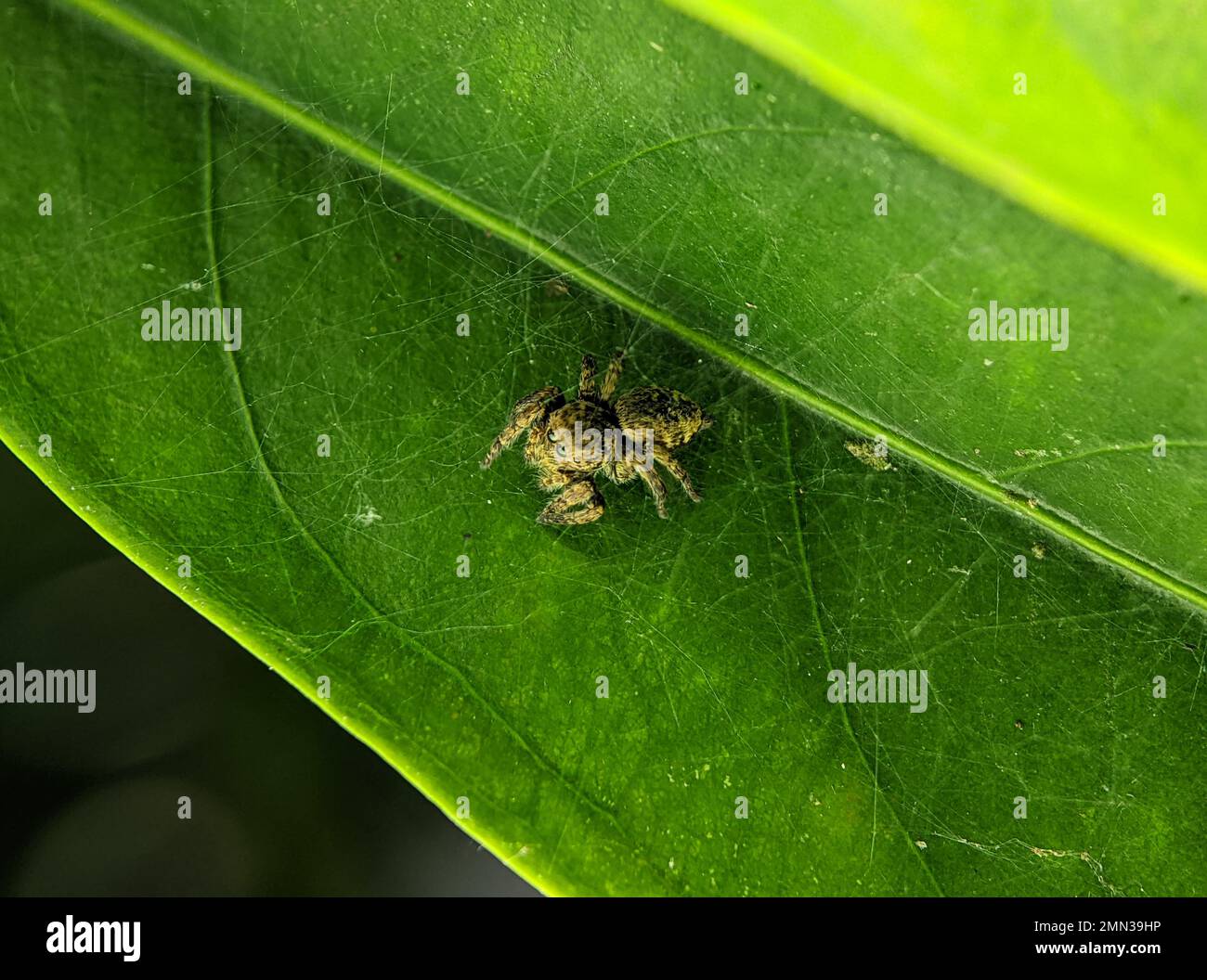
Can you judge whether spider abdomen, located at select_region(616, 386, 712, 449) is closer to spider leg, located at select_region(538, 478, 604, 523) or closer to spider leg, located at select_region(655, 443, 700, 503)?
spider leg, located at select_region(655, 443, 700, 503)

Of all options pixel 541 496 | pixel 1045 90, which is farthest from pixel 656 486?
pixel 1045 90

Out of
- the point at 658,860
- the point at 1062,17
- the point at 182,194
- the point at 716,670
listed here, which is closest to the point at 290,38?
the point at 182,194

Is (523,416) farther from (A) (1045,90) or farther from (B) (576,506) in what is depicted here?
(A) (1045,90)

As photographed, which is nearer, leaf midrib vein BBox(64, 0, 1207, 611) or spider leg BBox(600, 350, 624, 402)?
leaf midrib vein BBox(64, 0, 1207, 611)

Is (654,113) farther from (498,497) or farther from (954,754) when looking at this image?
(954,754)

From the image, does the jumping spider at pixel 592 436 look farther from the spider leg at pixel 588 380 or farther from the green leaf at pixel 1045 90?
the green leaf at pixel 1045 90

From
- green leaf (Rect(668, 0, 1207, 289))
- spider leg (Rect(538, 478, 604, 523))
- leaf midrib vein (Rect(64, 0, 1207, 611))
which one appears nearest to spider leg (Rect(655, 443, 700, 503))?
spider leg (Rect(538, 478, 604, 523))
